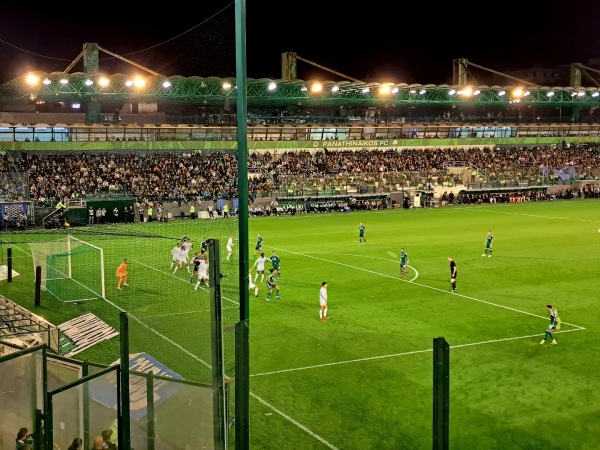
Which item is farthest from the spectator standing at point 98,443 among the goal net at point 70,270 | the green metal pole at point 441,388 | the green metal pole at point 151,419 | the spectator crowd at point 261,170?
the spectator crowd at point 261,170

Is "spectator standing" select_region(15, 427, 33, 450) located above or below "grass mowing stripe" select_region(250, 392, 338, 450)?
above

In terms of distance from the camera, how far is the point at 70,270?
1033 inches

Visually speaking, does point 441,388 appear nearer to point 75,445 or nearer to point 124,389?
point 124,389

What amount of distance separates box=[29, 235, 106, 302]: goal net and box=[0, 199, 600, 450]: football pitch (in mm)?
875

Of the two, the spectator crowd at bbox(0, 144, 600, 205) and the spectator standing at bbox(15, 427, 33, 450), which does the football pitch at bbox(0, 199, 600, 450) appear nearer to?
the spectator standing at bbox(15, 427, 33, 450)

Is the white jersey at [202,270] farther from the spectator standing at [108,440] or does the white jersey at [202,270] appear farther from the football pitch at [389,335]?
the spectator standing at [108,440]

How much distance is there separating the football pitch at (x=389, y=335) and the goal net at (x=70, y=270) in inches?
34.4

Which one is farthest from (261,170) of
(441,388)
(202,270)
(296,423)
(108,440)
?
(441,388)

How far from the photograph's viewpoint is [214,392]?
7527 millimetres

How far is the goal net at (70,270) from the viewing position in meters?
23.4

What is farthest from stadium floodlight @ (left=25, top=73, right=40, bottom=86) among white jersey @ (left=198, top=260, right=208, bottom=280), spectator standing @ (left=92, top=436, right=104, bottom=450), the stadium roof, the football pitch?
spectator standing @ (left=92, top=436, right=104, bottom=450)

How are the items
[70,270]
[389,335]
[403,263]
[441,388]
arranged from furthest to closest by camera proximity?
[70,270]
[403,263]
[389,335]
[441,388]

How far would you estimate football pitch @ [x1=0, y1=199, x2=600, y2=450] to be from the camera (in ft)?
39.7

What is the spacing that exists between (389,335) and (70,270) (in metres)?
14.3
